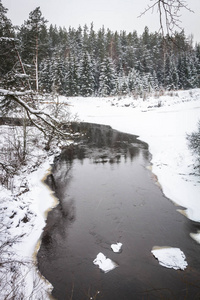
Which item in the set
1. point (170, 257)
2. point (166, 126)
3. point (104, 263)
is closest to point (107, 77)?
point (166, 126)

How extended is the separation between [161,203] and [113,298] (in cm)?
432

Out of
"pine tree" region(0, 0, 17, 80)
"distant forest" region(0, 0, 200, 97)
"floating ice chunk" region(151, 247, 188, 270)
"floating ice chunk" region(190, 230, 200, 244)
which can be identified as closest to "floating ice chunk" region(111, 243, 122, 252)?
"floating ice chunk" region(151, 247, 188, 270)

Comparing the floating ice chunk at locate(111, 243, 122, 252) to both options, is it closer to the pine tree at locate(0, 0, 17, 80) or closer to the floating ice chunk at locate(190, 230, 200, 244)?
the floating ice chunk at locate(190, 230, 200, 244)

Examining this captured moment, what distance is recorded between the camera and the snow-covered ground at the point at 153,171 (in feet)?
20.0

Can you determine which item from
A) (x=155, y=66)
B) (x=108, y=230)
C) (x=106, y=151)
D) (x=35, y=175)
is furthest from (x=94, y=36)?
(x=108, y=230)

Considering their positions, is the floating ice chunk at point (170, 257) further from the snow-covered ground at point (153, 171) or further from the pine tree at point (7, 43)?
the pine tree at point (7, 43)

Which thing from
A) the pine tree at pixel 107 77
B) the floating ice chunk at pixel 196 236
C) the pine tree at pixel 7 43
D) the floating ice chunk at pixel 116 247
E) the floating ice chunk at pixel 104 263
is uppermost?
the pine tree at pixel 107 77

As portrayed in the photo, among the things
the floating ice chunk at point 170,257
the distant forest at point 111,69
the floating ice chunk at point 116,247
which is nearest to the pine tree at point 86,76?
the distant forest at point 111,69

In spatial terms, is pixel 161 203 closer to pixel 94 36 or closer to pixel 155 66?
pixel 155 66

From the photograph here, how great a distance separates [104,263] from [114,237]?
39.2 inches

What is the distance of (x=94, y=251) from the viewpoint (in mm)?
5367

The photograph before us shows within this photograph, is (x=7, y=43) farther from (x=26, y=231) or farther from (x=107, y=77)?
(x=107, y=77)

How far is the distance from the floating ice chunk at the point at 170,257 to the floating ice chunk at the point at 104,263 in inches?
46.2

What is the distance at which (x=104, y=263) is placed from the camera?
4.98 meters
